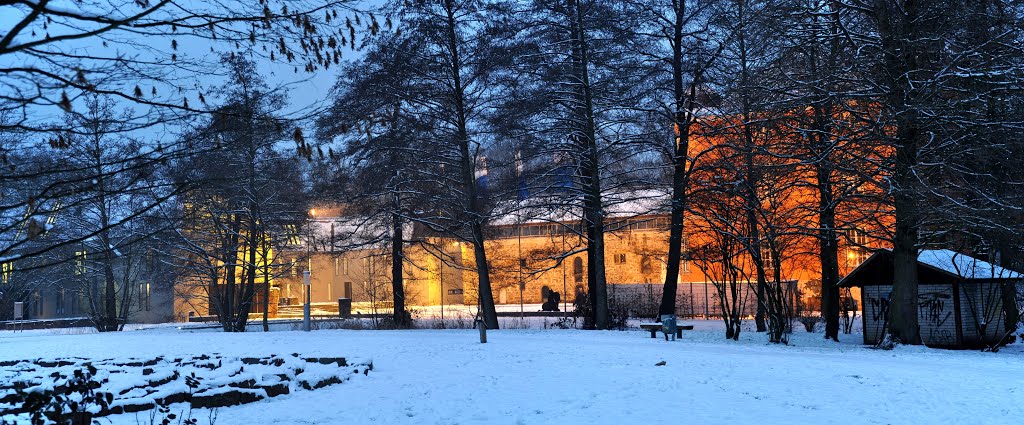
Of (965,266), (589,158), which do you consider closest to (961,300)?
(965,266)

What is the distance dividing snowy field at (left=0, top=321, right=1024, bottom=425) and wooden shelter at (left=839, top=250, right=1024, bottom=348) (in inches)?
70.6

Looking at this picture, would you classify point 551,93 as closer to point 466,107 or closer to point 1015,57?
point 466,107

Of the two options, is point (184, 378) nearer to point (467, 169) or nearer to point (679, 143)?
point (467, 169)

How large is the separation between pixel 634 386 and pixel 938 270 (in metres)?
13.4

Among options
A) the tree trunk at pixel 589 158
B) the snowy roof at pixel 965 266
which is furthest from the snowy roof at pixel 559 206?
the snowy roof at pixel 965 266

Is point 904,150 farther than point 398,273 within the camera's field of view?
No

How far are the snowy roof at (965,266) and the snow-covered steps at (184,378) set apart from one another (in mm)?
15373

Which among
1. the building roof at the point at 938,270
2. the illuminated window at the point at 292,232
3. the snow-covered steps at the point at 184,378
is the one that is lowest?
the snow-covered steps at the point at 184,378

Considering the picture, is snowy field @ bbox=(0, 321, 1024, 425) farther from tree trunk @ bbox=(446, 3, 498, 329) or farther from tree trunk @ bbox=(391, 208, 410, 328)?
tree trunk @ bbox=(391, 208, 410, 328)

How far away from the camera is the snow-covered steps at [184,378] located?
33.3 feet

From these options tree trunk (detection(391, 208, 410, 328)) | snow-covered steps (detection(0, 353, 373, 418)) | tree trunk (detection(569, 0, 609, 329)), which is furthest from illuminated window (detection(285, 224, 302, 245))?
snow-covered steps (detection(0, 353, 373, 418))

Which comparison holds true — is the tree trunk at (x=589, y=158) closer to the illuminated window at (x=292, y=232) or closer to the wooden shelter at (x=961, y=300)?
the wooden shelter at (x=961, y=300)

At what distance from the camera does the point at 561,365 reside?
48.8ft

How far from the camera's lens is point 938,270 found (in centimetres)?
2206
